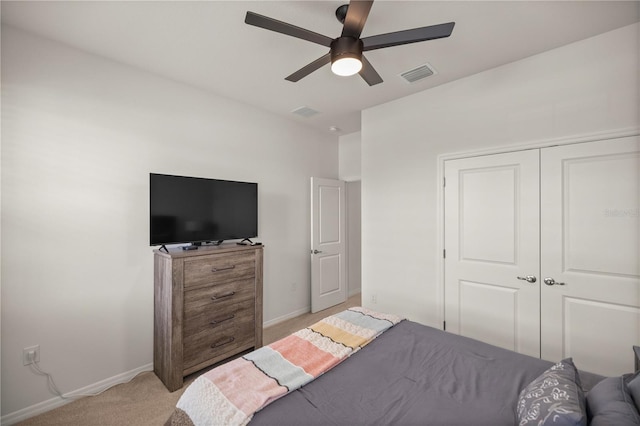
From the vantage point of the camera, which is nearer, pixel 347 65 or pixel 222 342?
pixel 347 65

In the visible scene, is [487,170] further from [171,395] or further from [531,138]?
[171,395]

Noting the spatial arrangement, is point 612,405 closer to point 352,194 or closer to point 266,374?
point 266,374

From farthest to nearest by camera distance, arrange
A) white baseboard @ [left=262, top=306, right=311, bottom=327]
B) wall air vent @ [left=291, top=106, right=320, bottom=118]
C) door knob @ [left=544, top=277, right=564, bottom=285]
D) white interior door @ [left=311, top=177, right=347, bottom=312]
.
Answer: white interior door @ [left=311, top=177, right=347, bottom=312] → white baseboard @ [left=262, top=306, right=311, bottom=327] → wall air vent @ [left=291, top=106, right=320, bottom=118] → door knob @ [left=544, top=277, right=564, bottom=285]

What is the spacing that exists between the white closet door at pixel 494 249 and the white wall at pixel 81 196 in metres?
2.73

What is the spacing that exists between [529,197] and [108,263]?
12.2 ft

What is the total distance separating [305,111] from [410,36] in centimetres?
218

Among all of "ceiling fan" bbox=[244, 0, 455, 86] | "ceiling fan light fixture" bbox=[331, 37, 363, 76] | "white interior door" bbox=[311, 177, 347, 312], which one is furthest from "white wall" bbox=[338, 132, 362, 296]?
"ceiling fan light fixture" bbox=[331, 37, 363, 76]

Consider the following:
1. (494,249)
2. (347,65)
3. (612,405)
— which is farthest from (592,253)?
(347,65)

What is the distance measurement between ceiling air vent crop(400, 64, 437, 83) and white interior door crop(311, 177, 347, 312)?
1.85m

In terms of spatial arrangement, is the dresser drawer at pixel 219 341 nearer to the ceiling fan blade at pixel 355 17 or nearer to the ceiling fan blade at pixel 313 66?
the ceiling fan blade at pixel 313 66

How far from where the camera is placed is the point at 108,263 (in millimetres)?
2424

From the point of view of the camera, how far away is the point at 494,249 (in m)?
2.61

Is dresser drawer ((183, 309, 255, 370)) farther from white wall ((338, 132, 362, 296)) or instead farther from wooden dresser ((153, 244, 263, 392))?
white wall ((338, 132, 362, 296))

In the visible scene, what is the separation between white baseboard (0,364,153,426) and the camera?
198 centimetres
